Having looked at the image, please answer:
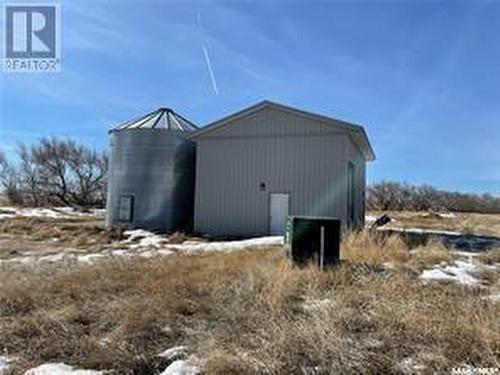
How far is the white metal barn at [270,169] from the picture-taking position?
20.6 m

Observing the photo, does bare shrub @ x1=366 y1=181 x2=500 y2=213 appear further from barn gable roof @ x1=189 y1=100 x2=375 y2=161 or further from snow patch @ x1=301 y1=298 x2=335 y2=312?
snow patch @ x1=301 y1=298 x2=335 y2=312

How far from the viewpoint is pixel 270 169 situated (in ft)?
70.8

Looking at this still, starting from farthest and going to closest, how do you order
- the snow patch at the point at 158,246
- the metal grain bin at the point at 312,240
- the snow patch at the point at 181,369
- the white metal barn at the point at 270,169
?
1. the white metal barn at the point at 270,169
2. the snow patch at the point at 158,246
3. the metal grain bin at the point at 312,240
4. the snow patch at the point at 181,369

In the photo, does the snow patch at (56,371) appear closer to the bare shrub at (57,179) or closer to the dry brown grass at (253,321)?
the dry brown grass at (253,321)

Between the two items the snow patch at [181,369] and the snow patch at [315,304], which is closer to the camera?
the snow patch at [181,369]

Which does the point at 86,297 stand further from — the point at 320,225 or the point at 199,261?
the point at 320,225

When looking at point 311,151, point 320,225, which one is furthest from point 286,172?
point 320,225

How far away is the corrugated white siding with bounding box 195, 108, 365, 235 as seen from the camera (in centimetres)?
2059

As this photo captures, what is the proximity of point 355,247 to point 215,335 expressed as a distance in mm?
7460

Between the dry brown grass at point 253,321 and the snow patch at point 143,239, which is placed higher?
the dry brown grass at point 253,321

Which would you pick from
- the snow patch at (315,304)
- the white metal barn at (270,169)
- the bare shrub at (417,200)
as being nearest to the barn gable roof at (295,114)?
the white metal barn at (270,169)

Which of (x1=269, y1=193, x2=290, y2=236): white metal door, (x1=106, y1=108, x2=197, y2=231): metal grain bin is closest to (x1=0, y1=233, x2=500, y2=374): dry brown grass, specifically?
(x1=269, y1=193, x2=290, y2=236): white metal door

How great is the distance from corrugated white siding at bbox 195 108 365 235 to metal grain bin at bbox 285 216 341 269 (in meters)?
10.1

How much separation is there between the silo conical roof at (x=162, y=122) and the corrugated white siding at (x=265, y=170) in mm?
2184
